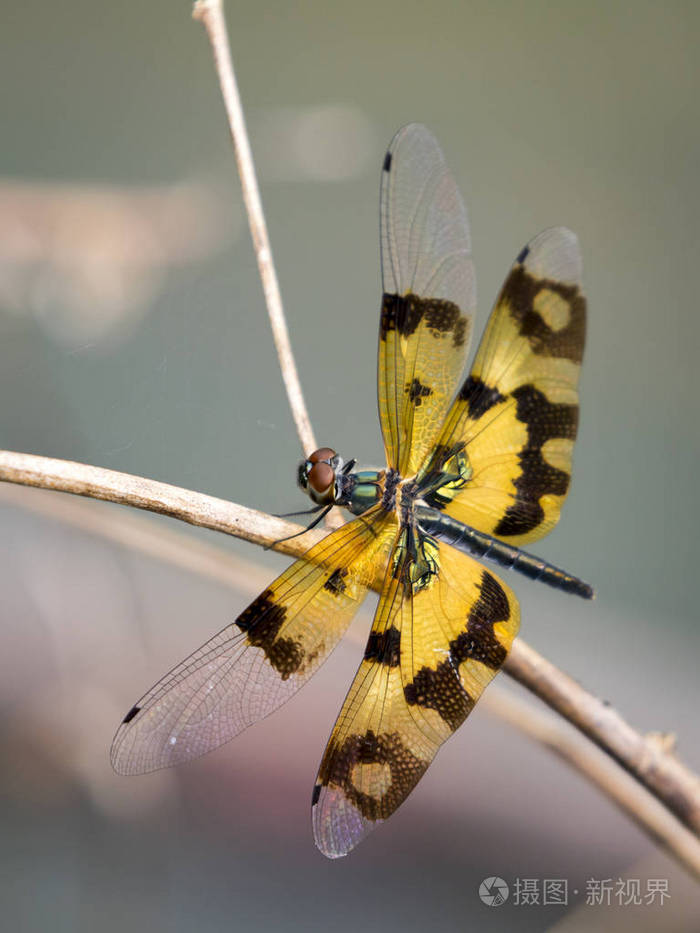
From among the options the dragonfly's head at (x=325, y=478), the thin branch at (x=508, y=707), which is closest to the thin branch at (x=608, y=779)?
the thin branch at (x=508, y=707)

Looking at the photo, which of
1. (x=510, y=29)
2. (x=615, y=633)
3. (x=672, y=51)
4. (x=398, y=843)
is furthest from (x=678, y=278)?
(x=398, y=843)

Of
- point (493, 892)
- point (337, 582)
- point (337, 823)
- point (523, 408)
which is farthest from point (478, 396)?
point (493, 892)

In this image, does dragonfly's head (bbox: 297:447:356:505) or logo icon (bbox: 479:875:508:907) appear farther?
logo icon (bbox: 479:875:508:907)

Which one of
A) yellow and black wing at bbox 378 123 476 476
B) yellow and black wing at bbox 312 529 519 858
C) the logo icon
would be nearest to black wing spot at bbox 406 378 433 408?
yellow and black wing at bbox 378 123 476 476

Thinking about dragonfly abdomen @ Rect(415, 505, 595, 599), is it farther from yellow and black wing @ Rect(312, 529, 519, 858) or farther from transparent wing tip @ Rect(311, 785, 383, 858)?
transparent wing tip @ Rect(311, 785, 383, 858)

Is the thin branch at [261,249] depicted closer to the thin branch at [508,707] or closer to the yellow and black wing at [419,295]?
the yellow and black wing at [419,295]

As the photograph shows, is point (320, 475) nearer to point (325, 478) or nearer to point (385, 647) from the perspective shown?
point (325, 478)

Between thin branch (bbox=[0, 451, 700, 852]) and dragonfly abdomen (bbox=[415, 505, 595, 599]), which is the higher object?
dragonfly abdomen (bbox=[415, 505, 595, 599])
